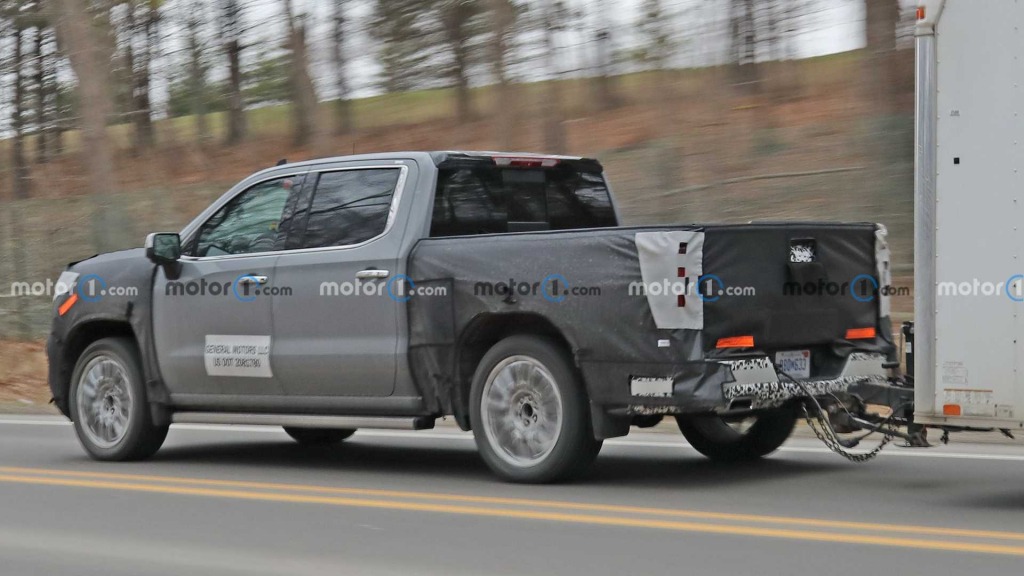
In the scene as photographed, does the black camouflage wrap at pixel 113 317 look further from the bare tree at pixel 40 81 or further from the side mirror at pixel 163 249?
the bare tree at pixel 40 81

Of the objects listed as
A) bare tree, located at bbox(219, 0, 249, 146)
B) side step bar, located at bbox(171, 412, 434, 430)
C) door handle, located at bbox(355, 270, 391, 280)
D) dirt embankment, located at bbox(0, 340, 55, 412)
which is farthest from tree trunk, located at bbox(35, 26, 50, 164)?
door handle, located at bbox(355, 270, 391, 280)

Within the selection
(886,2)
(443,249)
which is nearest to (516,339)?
(443,249)

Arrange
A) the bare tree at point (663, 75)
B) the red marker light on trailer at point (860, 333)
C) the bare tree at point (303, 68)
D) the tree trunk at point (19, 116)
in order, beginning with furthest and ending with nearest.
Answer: the tree trunk at point (19, 116) → the bare tree at point (303, 68) → the bare tree at point (663, 75) → the red marker light on trailer at point (860, 333)

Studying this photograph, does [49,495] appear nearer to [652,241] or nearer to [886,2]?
[652,241]

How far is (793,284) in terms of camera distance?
26.0 feet

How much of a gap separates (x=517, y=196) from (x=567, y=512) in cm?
281

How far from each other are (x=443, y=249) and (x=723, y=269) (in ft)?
5.87

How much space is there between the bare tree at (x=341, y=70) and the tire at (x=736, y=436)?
78.3 feet

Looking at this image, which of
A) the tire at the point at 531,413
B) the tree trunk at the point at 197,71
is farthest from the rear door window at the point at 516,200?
the tree trunk at the point at 197,71

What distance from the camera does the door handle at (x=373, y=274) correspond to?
859cm


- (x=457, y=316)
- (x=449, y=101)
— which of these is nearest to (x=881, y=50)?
(x=457, y=316)

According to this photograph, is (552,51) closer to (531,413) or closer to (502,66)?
(502,66)

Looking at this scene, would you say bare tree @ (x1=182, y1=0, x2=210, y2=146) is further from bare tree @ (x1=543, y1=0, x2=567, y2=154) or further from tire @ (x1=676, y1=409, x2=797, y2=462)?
tire @ (x1=676, y1=409, x2=797, y2=462)

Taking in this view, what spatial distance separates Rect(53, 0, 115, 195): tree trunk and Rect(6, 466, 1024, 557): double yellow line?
14.1 metres
